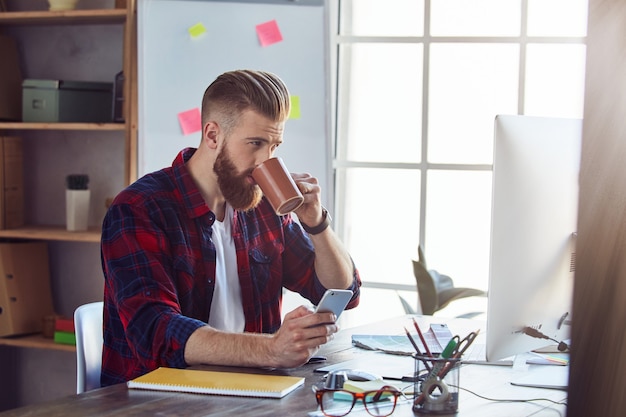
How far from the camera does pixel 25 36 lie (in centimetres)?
376

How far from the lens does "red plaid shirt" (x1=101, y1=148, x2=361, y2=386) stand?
1699mm

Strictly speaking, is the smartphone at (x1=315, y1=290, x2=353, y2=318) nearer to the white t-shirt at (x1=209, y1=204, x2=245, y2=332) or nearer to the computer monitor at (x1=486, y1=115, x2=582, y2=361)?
the computer monitor at (x1=486, y1=115, x2=582, y2=361)

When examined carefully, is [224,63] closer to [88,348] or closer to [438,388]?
[88,348]

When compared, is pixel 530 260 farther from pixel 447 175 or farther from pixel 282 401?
pixel 447 175

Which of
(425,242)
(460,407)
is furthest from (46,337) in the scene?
(460,407)

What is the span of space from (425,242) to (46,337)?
162cm

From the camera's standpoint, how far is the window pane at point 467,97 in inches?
126

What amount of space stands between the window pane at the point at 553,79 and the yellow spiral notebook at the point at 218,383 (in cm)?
192

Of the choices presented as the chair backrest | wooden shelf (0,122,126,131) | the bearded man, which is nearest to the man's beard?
the bearded man

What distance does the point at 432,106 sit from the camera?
329 cm

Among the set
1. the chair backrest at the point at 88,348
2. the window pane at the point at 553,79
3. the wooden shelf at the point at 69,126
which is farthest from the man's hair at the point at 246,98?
the window pane at the point at 553,79

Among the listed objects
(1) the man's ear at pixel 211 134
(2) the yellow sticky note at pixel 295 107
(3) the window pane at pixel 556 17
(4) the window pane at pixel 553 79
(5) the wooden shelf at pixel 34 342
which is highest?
(3) the window pane at pixel 556 17

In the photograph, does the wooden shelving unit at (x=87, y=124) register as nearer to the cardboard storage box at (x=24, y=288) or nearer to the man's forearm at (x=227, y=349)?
the cardboard storage box at (x=24, y=288)

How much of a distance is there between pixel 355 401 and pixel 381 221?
6.71 ft
